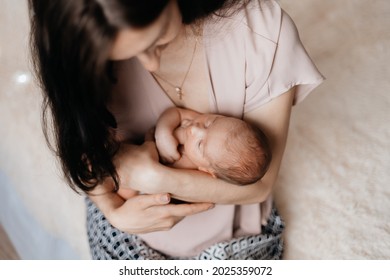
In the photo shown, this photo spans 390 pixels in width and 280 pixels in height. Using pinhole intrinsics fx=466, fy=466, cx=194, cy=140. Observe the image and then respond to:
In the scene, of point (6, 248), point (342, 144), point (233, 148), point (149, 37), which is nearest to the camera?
point (149, 37)

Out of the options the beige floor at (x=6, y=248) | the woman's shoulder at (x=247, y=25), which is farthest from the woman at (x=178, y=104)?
the beige floor at (x=6, y=248)

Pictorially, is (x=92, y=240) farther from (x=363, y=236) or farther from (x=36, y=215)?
(x=363, y=236)

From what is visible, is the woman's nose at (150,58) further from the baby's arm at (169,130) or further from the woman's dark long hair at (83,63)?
the baby's arm at (169,130)

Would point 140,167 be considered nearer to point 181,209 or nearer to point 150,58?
point 181,209

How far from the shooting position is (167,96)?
0.95 meters

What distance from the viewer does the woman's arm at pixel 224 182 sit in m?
0.91

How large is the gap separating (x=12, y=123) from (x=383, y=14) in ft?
3.94

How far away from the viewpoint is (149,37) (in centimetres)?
63

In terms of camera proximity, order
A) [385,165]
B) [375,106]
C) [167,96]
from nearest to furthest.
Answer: [167,96] → [385,165] → [375,106]

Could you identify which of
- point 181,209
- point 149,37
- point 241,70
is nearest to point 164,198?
point 181,209

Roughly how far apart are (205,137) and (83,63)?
0.31 meters

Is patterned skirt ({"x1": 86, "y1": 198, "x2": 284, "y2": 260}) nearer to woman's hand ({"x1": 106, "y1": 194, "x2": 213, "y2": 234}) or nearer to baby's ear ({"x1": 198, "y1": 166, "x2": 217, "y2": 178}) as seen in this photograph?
woman's hand ({"x1": 106, "y1": 194, "x2": 213, "y2": 234})

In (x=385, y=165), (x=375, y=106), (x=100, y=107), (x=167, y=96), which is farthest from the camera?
(x=375, y=106)
